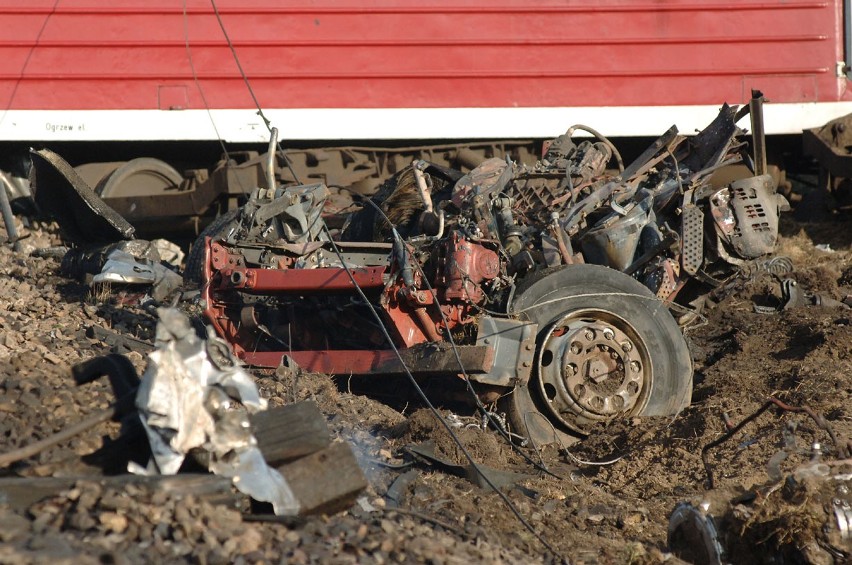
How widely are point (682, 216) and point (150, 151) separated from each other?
20.7ft

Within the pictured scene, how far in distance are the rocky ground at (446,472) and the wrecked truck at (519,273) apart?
0.33m

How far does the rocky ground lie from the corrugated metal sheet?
2826 millimetres

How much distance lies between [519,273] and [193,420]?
3399 millimetres

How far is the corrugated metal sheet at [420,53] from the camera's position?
1114 cm

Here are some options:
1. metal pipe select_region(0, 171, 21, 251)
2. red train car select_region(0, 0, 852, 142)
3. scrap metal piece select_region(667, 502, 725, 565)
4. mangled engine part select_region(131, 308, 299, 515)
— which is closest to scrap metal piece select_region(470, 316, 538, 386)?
scrap metal piece select_region(667, 502, 725, 565)

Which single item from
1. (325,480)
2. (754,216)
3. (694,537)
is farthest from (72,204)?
(694,537)

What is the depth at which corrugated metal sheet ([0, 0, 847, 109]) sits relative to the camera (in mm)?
11141

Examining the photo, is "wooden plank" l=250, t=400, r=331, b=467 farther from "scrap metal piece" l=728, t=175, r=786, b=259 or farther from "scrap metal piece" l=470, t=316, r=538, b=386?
"scrap metal piece" l=728, t=175, r=786, b=259

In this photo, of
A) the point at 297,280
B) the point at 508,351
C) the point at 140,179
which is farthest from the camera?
the point at 140,179

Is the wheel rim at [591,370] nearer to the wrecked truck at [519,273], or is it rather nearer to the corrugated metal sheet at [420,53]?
the wrecked truck at [519,273]

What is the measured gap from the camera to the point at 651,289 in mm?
7516

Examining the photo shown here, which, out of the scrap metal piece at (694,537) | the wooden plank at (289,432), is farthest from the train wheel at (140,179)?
the scrap metal piece at (694,537)

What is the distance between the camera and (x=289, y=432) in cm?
430

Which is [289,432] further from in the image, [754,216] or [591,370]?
[754,216]
